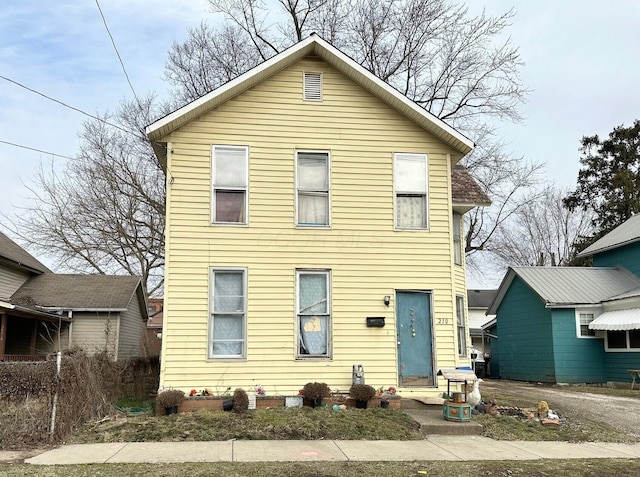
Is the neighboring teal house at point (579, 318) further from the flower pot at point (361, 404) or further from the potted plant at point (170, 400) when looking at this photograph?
the potted plant at point (170, 400)

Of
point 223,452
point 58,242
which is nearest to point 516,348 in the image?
point 223,452

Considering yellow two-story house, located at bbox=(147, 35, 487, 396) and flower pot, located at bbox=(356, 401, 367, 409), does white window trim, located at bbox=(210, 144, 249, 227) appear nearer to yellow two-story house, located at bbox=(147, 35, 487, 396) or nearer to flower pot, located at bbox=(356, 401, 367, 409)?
yellow two-story house, located at bbox=(147, 35, 487, 396)

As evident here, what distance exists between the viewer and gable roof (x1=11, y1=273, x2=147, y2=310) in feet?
75.4

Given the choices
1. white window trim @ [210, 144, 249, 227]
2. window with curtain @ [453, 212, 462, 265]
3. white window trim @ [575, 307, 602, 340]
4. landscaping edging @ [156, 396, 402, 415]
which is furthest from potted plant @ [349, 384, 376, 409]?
white window trim @ [575, 307, 602, 340]

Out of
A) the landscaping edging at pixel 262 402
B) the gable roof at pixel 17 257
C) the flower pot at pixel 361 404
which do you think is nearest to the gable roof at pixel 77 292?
the gable roof at pixel 17 257

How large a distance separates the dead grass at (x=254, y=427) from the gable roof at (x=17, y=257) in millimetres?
14366

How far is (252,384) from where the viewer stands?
37.4 feet

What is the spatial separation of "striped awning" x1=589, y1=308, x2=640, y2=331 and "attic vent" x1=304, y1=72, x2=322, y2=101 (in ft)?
43.1

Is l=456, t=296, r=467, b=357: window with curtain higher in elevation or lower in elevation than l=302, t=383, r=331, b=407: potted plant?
higher

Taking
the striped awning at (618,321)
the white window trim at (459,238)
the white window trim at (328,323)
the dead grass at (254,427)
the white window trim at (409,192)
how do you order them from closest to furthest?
the dead grass at (254,427) < the white window trim at (328,323) < the white window trim at (409,192) < the white window trim at (459,238) < the striped awning at (618,321)

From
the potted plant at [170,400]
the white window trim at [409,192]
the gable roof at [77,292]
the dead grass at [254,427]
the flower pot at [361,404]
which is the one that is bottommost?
the dead grass at [254,427]

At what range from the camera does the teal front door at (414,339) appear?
12.1 m

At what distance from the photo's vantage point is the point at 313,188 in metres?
12.4

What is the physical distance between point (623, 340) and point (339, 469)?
16447 millimetres
